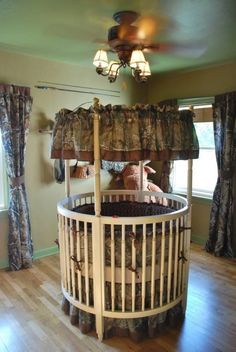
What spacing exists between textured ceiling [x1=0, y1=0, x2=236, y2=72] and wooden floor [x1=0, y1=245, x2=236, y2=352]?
2.49 m

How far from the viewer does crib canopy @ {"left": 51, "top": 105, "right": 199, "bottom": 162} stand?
6.75 feet

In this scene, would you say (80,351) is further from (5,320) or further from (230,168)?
(230,168)

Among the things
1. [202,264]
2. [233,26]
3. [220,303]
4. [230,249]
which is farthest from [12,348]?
[233,26]

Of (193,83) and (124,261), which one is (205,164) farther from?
(124,261)

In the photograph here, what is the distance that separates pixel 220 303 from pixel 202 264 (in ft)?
2.84

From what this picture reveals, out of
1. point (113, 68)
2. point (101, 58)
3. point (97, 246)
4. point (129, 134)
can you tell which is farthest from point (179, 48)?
point (97, 246)

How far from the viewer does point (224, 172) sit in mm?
3809

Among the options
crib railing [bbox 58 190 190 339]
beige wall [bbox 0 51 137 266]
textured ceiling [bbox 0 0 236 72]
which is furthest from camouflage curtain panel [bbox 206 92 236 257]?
beige wall [bbox 0 51 137 266]

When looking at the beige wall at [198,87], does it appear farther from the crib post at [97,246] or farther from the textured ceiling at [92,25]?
the crib post at [97,246]

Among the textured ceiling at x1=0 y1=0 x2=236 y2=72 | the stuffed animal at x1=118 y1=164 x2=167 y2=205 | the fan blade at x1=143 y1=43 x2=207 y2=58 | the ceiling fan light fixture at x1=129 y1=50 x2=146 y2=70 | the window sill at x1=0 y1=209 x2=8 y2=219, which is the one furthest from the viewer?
the stuffed animal at x1=118 y1=164 x2=167 y2=205

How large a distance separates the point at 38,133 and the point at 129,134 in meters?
1.94

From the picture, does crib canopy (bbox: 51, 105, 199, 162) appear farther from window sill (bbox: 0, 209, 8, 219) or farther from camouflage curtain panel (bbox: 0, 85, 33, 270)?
window sill (bbox: 0, 209, 8, 219)

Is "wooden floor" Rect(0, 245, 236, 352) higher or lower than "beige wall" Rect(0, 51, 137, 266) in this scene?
lower

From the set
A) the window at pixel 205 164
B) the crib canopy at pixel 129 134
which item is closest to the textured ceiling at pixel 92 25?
the crib canopy at pixel 129 134
